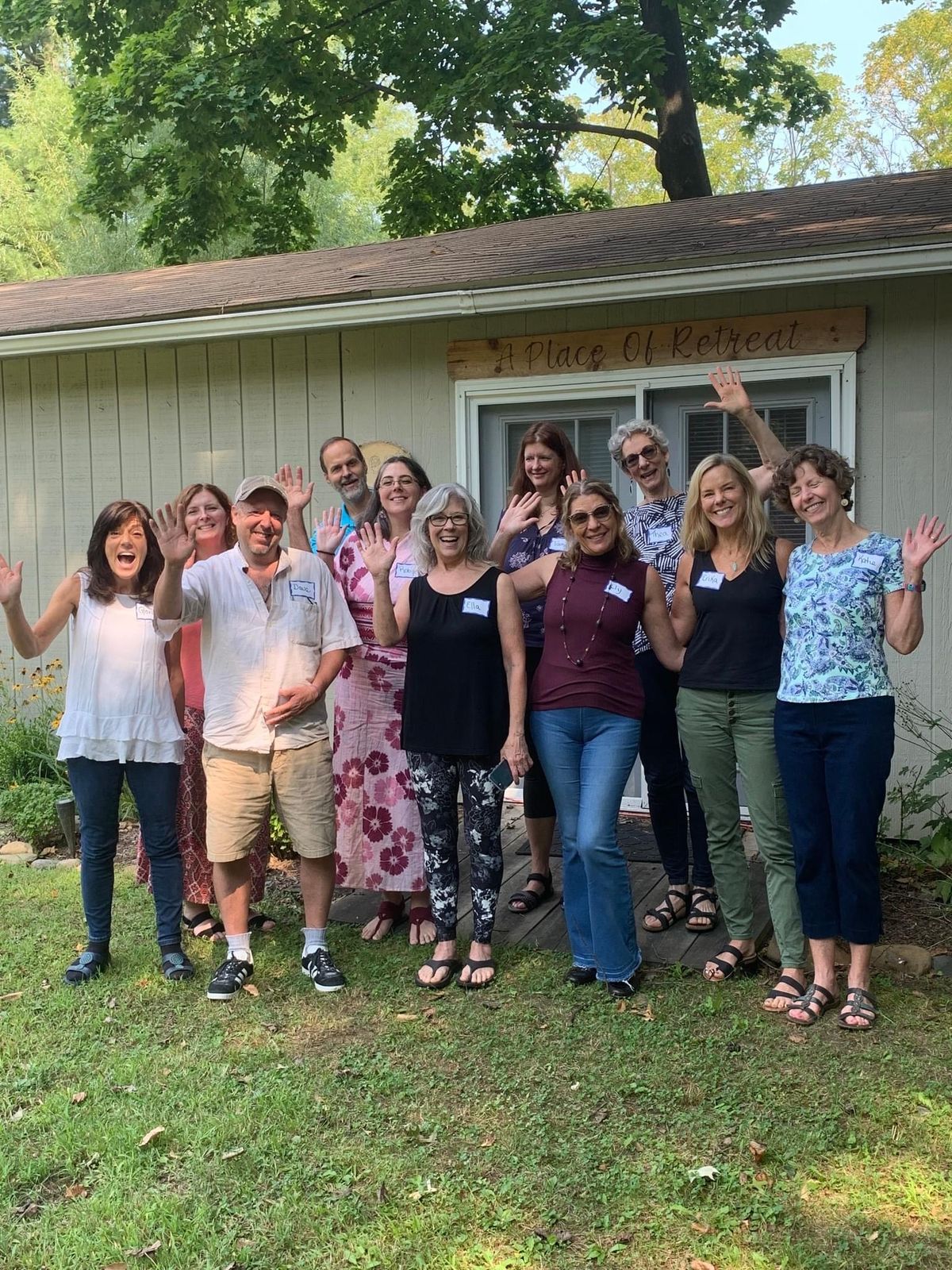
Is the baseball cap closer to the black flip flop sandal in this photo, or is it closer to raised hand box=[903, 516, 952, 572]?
the black flip flop sandal

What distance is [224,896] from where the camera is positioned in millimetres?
4062

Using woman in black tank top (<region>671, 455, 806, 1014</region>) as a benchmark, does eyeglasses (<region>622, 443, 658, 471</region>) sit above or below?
above

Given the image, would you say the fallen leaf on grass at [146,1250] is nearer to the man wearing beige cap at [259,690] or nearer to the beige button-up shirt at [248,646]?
the man wearing beige cap at [259,690]

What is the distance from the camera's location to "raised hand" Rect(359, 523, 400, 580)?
391cm

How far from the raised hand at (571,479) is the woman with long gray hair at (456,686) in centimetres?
35

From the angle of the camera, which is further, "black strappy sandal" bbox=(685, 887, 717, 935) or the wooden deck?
"black strappy sandal" bbox=(685, 887, 717, 935)

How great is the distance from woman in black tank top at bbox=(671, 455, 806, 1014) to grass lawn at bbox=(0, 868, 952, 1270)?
456mm

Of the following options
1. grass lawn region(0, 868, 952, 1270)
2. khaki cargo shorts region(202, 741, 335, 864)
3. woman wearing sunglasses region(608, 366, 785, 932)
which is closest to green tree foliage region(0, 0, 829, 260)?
woman wearing sunglasses region(608, 366, 785, 932)

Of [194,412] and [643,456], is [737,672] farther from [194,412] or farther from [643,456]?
[194,412]

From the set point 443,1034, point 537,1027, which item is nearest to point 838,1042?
point 537,1027

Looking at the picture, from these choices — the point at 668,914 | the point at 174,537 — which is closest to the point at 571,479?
the point at 174,537

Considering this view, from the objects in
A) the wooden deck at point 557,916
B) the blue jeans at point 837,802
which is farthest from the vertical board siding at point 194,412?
the blue jeans at point 837,802

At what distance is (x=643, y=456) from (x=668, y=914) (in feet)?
5.75

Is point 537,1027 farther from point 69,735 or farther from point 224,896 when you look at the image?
point 69,735
